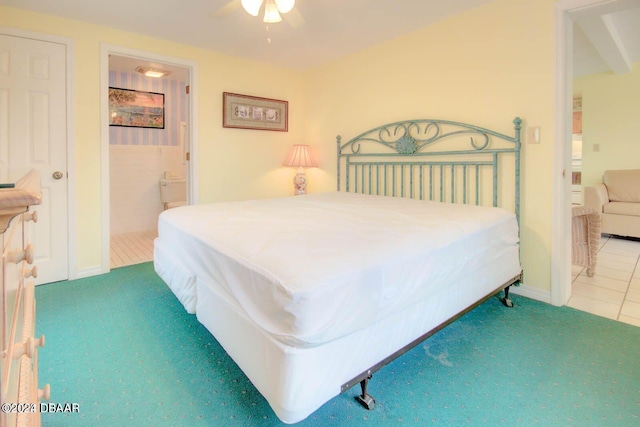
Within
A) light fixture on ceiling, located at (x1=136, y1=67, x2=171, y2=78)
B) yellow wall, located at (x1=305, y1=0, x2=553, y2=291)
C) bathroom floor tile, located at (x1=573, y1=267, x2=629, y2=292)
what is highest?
light fixture on ceiling, located at (x1=136, y1=67, x2=171, y2=78)

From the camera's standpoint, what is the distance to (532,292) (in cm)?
257

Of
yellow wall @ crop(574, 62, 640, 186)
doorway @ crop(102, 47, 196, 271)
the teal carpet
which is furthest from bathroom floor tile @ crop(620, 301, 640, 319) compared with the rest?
doorway @ crop(102, 47, 196, 271)

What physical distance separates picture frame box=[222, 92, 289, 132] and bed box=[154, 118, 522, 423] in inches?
60.5

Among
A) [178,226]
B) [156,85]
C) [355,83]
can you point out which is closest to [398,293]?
[178,226]

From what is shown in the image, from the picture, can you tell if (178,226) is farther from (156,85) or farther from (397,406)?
(156,85)

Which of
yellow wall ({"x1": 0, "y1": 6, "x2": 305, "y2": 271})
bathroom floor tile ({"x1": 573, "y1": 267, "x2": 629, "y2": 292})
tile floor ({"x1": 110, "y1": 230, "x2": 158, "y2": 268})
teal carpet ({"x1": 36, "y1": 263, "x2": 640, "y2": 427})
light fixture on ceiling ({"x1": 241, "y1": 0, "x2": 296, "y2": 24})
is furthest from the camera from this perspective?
tile floor ({"x1": 110, "y1": 230, "x2": 158, "y2": 268})

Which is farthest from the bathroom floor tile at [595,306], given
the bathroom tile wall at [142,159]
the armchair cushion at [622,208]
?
the bathroom tile wall at [142,159]

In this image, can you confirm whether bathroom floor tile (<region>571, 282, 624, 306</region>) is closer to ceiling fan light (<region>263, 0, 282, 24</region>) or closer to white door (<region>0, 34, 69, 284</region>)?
ceiling fan light (<region>263, 0, 282, 24</region>)

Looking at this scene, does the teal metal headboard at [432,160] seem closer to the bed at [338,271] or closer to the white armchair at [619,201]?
the bed at [338,271]

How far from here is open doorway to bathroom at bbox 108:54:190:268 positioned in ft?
15.8

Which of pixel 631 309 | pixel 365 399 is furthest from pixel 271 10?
pixel 631 309

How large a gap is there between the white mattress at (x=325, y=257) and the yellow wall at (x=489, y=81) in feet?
1.00

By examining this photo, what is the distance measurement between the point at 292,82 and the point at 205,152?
1515 mm

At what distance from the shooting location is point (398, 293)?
4.67ft
